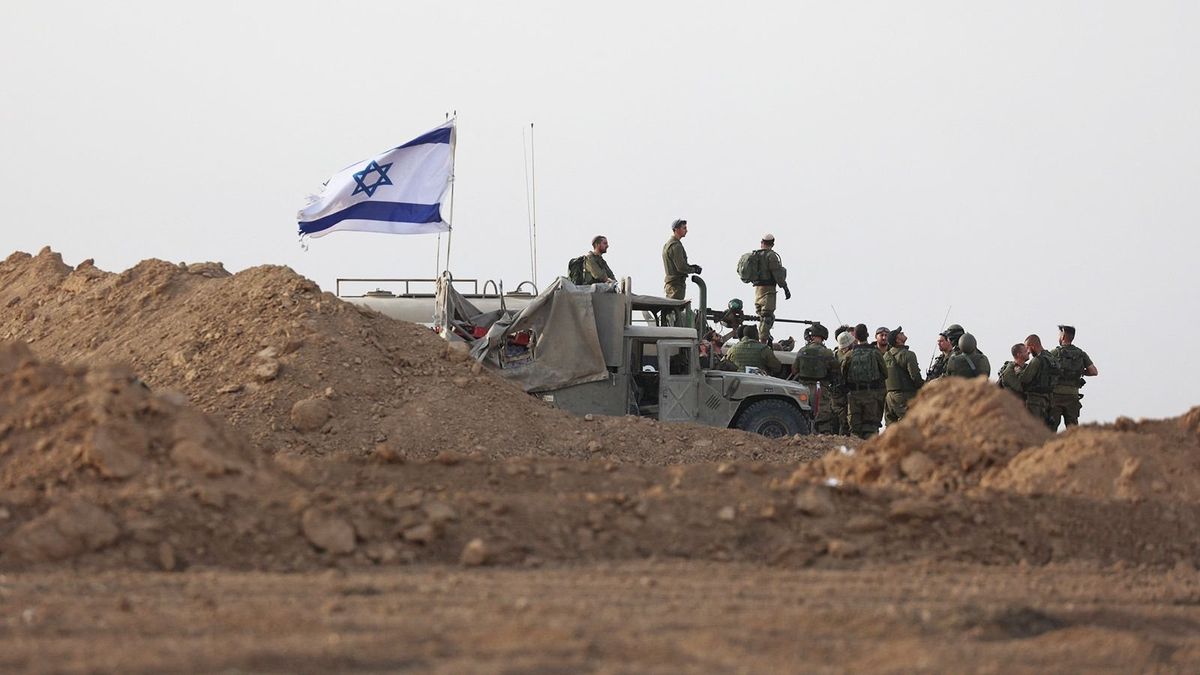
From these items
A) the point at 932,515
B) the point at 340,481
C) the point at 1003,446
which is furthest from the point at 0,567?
the point at 1003,446

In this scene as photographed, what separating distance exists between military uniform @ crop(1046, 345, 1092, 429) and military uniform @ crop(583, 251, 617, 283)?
15.7 feet

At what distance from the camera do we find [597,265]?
17750 mm

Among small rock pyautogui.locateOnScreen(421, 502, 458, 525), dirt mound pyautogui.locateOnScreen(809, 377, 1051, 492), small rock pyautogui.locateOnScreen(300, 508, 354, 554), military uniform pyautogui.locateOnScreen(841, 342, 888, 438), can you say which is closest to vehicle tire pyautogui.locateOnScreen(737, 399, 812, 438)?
military uniform pyautogui.locateOnScreen(841, 342, 888, 438)

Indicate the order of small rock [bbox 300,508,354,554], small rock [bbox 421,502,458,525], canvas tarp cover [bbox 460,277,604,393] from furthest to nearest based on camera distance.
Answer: canvas tarp cover [bbox 460,277,604,393] < small rock [bbox 421,502,458,525] < small rock [bbox 300,508,354,554]

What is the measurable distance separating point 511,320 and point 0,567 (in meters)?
9.36

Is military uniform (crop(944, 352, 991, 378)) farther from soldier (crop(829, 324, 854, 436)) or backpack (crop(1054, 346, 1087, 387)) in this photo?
soldier (crop(829, 324, 854, 436))

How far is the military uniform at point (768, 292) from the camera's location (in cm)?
1956

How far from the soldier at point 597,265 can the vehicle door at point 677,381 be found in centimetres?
132

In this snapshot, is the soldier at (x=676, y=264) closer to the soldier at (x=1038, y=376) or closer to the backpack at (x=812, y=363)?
the backpack at (x=812, y=363)

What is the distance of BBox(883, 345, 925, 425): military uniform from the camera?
17047mm

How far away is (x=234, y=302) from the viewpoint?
656 inches

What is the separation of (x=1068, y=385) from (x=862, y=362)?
7.09ft

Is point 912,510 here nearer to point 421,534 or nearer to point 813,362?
point 421,534

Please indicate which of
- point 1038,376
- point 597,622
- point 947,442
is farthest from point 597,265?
point 597,622
